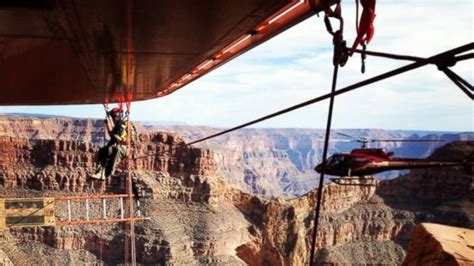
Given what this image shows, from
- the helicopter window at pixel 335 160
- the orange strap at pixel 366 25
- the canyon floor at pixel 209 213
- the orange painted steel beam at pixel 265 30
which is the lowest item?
the canyon floor at pixel 209 213

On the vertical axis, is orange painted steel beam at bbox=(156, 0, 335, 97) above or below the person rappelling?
above

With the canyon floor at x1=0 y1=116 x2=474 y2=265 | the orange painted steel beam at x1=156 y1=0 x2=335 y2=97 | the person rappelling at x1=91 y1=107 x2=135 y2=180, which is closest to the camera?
the orange painted steel beam at x1=156 y1=0 x2=335 y2=97

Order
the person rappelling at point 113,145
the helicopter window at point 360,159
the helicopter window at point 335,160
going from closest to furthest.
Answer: the helicopter window at point 360,159, the helicopter window at point 335,160, the person rappelling at point 113,145

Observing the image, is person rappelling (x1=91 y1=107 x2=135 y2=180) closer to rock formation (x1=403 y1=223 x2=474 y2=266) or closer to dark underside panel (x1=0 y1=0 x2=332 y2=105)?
dark underside panel (x1=0 y1=0 x2=332 y2=105)

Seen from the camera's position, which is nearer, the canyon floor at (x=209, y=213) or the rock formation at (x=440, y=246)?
the rock formation at (x=440, y=246)

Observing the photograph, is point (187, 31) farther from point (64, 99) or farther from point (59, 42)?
point (64, 99)

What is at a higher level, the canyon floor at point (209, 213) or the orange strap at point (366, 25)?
the orange strap at point (366, 25)

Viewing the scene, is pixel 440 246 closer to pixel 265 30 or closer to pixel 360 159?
pixel 360 159

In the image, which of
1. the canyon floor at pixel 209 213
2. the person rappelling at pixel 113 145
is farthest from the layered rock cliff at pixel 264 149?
the person rappelling at pixel 113 145

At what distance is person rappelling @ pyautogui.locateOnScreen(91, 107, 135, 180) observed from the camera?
9.98 meters

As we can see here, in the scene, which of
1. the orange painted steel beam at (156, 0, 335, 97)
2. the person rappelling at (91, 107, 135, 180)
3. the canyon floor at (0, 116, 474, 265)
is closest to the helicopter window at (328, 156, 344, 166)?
the orange painted steel beam at (156, 0, 335, 97)

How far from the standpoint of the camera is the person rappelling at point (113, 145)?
9984mm

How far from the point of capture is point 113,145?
1012cm

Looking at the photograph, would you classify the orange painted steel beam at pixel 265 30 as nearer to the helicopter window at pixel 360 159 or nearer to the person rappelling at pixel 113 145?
the person rappelling at pixel 113 145
